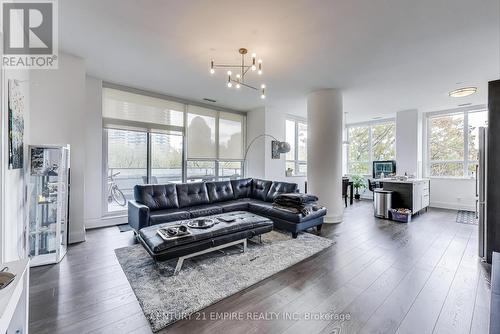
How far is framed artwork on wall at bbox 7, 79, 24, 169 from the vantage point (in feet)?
6.91

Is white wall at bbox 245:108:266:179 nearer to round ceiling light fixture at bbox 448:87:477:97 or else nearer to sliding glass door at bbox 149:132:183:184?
sliding glass door at bbox 149:132:183:184

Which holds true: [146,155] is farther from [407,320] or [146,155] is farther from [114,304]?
[407,320]

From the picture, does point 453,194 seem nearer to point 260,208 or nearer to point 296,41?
point 260,208

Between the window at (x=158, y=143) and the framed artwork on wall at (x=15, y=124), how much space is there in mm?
1945

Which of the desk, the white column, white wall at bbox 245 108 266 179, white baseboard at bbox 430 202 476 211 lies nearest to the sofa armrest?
the white column

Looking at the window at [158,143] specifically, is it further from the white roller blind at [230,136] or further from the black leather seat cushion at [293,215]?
the black leather seat cushion at [293,215]

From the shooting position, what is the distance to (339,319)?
1.81 m

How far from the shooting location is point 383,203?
5.17 m

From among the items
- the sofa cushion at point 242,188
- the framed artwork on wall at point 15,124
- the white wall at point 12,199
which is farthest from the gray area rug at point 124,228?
the sofa cushion at point 242,188

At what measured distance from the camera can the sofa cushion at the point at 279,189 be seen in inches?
177

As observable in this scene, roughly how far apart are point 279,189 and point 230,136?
8.67ft

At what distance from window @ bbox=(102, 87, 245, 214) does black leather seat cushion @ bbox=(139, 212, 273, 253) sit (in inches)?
94.3

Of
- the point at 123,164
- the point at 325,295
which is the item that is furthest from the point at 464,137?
the point at 123,164

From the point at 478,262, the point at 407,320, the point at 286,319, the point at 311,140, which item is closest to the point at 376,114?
the point at 311,140
